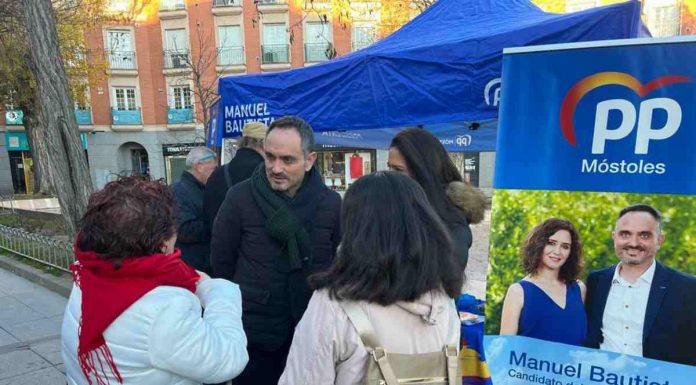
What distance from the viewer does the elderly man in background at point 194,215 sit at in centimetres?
339

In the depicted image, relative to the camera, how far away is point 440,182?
2.34m

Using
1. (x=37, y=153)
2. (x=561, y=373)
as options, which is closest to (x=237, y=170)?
(x=561, y=373)

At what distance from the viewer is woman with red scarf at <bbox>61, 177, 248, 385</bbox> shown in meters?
1.27

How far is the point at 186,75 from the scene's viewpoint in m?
25.0

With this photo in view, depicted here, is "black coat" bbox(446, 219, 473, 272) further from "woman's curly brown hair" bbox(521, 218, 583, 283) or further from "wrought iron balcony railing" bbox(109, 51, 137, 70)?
"wrought iron balcony railing" bbox(109, 51, 137, 70)

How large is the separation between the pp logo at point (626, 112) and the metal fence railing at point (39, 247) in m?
6.61

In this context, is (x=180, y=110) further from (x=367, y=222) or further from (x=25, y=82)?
(x=367, y=222)

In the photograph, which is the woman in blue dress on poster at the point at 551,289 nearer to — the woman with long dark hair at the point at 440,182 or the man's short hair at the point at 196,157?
the woman with long dark hair at the point at 440,182

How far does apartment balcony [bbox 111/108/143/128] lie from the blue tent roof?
85.9 ft

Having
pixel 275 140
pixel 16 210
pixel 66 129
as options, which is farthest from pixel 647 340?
pixel 16 210

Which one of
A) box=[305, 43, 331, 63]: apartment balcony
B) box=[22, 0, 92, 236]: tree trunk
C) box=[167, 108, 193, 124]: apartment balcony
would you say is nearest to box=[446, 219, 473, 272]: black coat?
box=[22, 0, 92, 236]: tree trunk

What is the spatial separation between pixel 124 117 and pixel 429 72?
28177mm

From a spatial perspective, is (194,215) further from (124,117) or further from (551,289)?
(124,117)

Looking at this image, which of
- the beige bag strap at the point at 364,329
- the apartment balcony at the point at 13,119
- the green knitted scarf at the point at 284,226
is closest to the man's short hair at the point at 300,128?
the green knitted scarf at the point at 284,226
